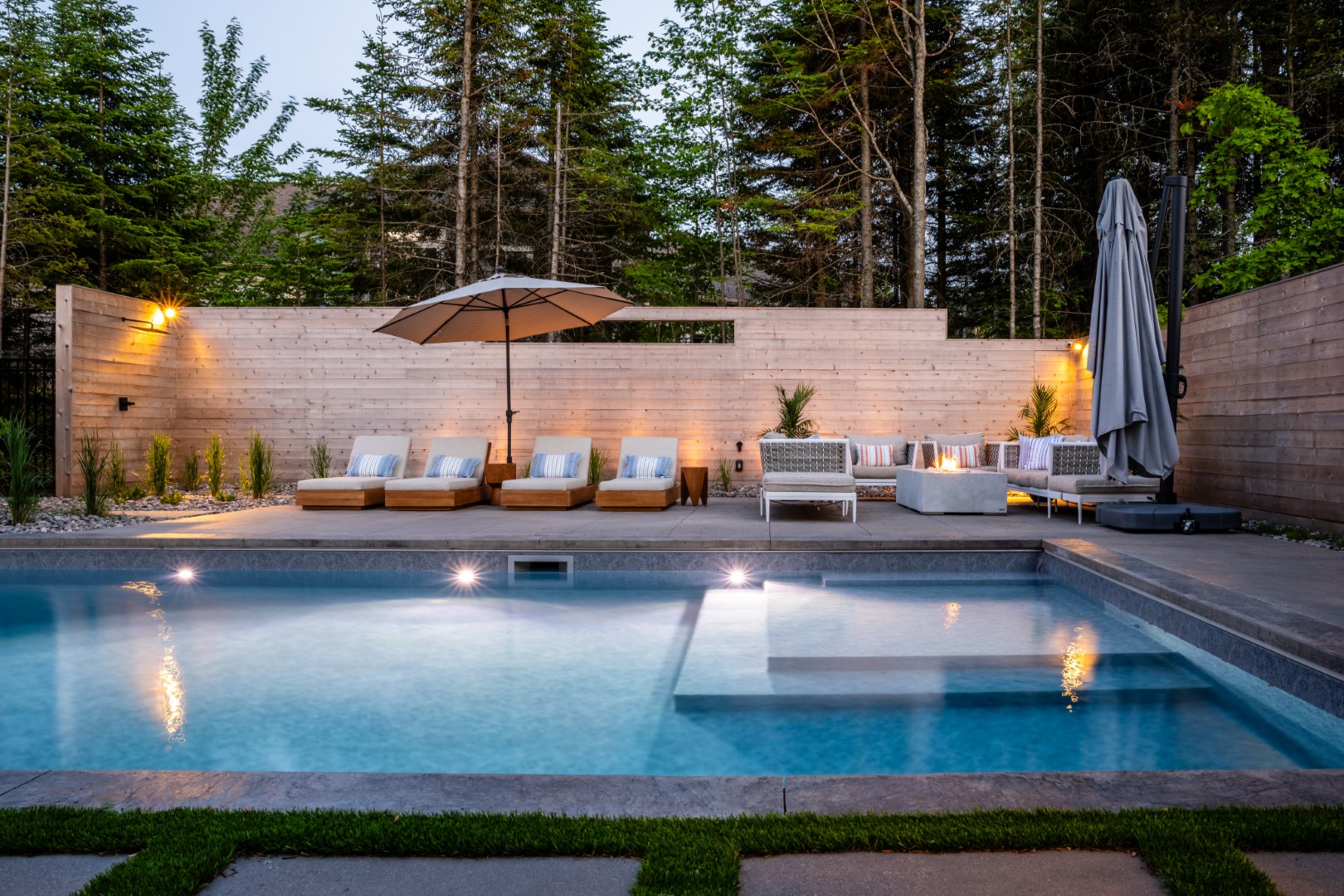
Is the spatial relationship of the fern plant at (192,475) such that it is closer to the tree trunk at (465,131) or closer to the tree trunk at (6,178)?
the tree trunk at (6,178)

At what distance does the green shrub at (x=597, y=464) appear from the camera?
9.69 m

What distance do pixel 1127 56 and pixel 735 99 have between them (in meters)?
6.67

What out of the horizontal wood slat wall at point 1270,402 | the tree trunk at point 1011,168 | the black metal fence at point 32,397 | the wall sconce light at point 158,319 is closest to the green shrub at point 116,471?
the black metal fence at point 32,397

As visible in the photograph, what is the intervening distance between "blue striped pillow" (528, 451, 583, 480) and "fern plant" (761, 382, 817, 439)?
2.75m

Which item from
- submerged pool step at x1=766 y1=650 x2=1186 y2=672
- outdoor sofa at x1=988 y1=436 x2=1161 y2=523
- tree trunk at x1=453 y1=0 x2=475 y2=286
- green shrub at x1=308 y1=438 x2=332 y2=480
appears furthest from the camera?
tree trunk at x1=453 y1=0 x2=475 y2=286

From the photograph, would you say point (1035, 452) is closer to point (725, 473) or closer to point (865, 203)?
point (725, 473)

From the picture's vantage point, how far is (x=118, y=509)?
8.16 m

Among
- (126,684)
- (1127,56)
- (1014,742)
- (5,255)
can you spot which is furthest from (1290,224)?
(5,255)

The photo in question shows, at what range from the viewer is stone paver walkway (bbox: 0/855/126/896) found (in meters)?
1.54

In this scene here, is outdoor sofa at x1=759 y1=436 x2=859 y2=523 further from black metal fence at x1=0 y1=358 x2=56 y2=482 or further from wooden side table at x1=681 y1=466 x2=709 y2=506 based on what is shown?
black metal fence at x1=0 y1=358 x2=56 y2=482

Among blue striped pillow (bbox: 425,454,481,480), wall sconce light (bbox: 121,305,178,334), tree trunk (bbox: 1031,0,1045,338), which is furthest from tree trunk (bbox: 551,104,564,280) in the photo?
tree trunk (bbox: 1031,0,1045,338)

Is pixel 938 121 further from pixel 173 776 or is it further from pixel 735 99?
pixel 173 776

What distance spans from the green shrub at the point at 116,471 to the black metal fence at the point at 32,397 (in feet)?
2.61

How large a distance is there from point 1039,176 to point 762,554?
10.5 meters
